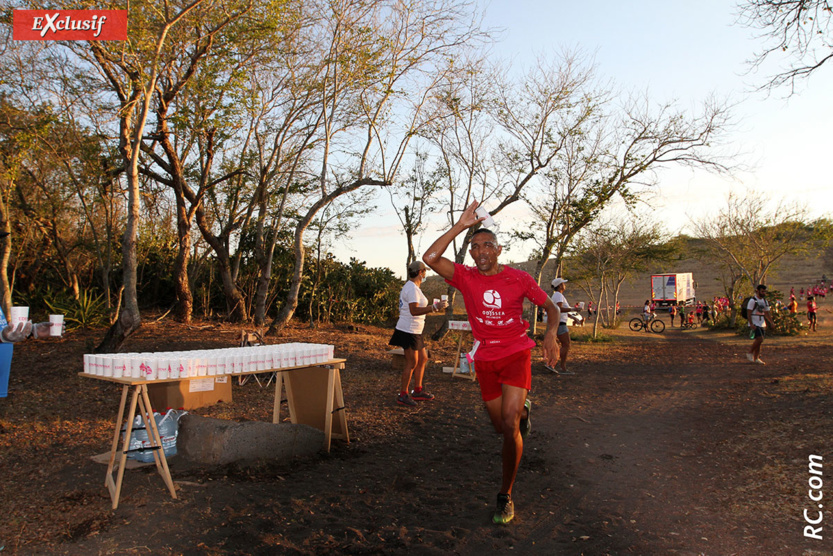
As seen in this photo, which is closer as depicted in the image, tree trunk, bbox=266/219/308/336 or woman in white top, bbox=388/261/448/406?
woman in white top, bbox=388/261/448/406

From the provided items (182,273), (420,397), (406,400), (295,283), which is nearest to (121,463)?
(406,400)

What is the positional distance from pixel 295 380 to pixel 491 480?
2.43 metres

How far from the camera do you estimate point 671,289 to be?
4256 centimetres

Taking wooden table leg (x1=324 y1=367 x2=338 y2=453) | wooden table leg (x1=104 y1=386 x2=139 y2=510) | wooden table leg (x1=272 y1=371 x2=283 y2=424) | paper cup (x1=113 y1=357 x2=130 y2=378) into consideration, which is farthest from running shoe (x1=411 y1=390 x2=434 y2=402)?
paper cup (x1=113 y1=357 x2=130 y2=378)

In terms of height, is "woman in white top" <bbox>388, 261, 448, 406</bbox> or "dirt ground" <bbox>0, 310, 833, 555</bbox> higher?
"woman in white top" <bbox>388, 261, 448, 406</bbox>

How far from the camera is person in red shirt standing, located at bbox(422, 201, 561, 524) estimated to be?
4.26 meters

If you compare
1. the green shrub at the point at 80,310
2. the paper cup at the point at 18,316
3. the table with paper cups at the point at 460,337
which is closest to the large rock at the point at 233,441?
the paper cup at the point at 18,316

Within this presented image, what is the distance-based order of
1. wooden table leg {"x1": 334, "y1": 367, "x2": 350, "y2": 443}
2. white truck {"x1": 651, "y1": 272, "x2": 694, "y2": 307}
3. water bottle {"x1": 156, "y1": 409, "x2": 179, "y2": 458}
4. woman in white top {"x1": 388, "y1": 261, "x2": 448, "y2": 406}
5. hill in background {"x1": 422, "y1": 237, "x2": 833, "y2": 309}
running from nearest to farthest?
water bottle {"x1": 156, "y1": 409, "x2": 179, "y2": 458} < wooden table leg {"x1": 334, "y1": 367, "x2": 350, "y2": 443} < woman in white top {"x1": 388, "y1": 261, "x2": 448, "y2": 406} < white truck {"x1": 651, "y1": 272, "x2": 694, "y2": 307} < hill in background {"x1": 422, "y1": 237, "x2": 833, "y2": 309}

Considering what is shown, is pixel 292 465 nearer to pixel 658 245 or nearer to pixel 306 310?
pixel 306 310

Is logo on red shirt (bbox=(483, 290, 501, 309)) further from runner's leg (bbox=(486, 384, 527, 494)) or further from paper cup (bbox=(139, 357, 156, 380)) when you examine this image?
paper cup (bbox=(139, 357, 156, 380))

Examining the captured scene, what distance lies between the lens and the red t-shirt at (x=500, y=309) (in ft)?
14.3

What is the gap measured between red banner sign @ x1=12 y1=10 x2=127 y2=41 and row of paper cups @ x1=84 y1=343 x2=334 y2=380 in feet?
21.2

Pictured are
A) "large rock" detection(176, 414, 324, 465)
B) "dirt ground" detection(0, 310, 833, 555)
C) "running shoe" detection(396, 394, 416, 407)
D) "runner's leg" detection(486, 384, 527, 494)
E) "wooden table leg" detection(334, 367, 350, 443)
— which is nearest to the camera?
"dirt ground" detection(0, 310, 833, 555)

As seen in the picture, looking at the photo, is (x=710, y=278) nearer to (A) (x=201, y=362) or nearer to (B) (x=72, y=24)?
(B) (x=72, y=24)
